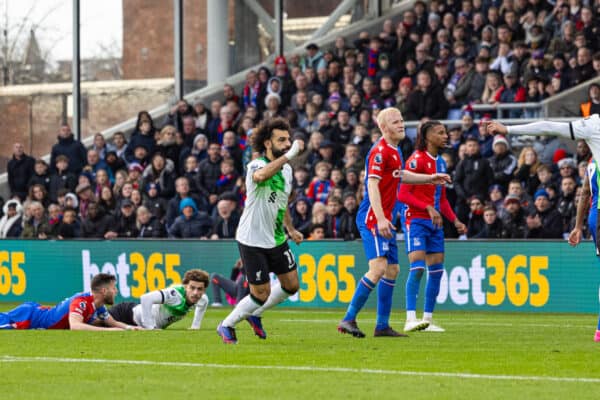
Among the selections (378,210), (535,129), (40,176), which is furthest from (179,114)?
(535,129)

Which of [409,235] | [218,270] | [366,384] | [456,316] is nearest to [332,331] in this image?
[409,235]

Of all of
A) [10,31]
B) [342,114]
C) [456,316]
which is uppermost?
[10,31]

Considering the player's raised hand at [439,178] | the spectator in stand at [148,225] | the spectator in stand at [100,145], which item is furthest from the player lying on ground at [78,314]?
the spectator in stand at [100,145]

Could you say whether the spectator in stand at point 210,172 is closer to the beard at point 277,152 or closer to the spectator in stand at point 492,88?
the spectator in stand at point 492,88

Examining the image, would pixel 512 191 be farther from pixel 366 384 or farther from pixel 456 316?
pixel 366 384

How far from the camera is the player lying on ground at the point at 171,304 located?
48.6ft

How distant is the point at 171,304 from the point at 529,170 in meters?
8.38

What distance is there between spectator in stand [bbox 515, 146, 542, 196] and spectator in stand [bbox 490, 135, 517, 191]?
19 centimetres

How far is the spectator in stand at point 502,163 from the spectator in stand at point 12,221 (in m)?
9.92

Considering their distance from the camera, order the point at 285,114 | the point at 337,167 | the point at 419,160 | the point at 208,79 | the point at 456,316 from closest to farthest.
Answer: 1. the point at 419,160
2. the point at 456,316
3. the point at 337,167
4. the point at 285,114
5. the point at 208,79

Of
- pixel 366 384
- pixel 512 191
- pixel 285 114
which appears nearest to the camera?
pixel 366 384

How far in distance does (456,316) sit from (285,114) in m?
9.13

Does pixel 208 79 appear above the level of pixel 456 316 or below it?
above

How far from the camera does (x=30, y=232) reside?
25.9 m
